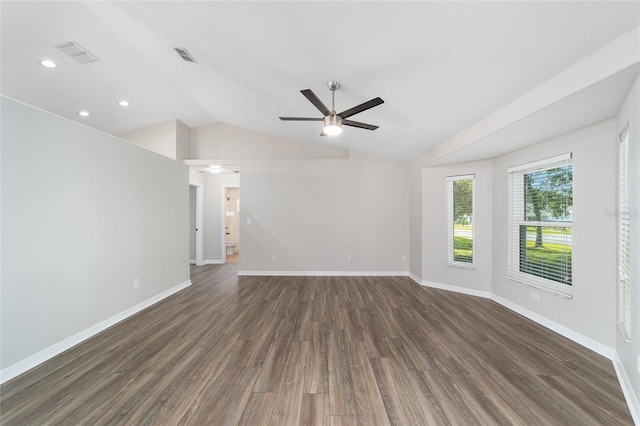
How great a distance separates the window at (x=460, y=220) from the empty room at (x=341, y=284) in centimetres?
3

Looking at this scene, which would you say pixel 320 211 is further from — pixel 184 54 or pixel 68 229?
pixel 68 229

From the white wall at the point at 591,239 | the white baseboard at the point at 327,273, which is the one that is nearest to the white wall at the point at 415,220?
the white baseboard at the point at 327,273

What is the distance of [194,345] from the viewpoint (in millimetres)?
2502

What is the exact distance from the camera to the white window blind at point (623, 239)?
1.98m

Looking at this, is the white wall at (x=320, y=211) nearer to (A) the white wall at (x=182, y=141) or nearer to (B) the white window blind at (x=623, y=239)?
(A) the white wall at (x=182, y=141)

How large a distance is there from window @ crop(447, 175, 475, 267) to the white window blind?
1939mm

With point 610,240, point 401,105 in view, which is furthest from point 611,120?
point 401,105

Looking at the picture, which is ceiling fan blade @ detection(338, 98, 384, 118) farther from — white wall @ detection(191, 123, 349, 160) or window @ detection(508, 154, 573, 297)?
white wall @ detection(191, 123, 349, 160)

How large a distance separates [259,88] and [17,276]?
3.20 metres

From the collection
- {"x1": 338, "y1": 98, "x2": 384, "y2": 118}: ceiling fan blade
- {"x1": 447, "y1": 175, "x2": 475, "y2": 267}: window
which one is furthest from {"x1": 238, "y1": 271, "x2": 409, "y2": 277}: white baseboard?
{"x1": 338, "y1": 98, "x2": 384, "y2": 118}: ceiling fan blade

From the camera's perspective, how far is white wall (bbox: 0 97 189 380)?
6.72 feet

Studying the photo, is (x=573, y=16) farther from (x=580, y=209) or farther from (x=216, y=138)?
(x=216, y=138)

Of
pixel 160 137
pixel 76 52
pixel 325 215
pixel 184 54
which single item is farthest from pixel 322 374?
pixel 160 137

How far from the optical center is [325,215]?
5488 millimetres
